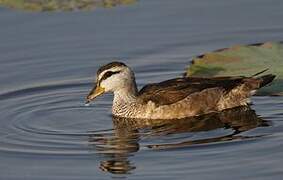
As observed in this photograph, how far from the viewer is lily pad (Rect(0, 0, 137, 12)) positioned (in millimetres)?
20375

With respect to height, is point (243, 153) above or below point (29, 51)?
below

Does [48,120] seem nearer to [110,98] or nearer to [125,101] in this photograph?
[125,101]

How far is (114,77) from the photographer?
1673 cm

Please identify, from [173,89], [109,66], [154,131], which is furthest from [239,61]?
[154,131]

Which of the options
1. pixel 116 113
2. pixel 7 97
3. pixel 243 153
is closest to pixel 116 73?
pixel 116 113

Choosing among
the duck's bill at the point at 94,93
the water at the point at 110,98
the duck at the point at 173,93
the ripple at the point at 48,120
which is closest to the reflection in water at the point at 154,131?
the water at the point at 110,98

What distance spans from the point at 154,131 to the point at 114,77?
1.37m

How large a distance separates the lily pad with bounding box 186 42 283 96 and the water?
0.54 metres

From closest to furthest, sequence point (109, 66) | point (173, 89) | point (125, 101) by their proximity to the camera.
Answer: point (173, 89) → point (109, 66) → point (125, 101)

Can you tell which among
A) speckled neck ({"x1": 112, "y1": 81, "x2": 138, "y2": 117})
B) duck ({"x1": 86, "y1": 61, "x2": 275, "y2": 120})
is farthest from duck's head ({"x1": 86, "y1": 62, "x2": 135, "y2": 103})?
speckled neck ({"x1": 112, "y1": 81, "x2": 138, "y2": 117})

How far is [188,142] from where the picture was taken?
48.6 feet

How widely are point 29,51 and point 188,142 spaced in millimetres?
4806

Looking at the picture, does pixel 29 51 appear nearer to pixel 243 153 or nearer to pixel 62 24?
pixel 62 24

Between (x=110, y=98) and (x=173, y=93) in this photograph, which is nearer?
(x=173, y=93)
